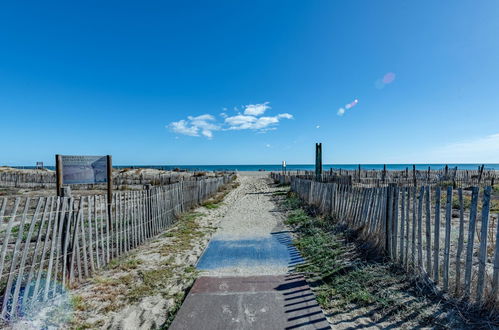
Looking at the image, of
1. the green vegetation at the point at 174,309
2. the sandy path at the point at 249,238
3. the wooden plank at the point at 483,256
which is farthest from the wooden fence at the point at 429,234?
the green vegetation at the point at 174,309

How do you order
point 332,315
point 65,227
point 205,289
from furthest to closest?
point 65,227 → point 205,289 → point 332,315

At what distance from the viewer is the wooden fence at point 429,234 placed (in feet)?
10.0

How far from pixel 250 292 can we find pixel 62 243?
3.14m

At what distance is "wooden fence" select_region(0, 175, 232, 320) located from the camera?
3094mm

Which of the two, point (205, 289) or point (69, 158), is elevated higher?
point (69, 158)

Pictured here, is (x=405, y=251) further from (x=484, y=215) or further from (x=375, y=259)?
(x=484, y=215)

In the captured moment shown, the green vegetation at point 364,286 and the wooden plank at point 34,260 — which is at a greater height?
the wooden plank at point 34,260

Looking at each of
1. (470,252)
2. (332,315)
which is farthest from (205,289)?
(470,252)

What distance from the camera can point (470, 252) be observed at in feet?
10.1

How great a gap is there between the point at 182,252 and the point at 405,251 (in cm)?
449

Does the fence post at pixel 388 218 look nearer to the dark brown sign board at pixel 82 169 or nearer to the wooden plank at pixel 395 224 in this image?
the wooden plank at pixel 395 224

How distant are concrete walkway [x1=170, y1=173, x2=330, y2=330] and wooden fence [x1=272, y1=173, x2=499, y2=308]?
6.03 ft

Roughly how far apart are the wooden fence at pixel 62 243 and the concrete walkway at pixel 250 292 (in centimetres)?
193

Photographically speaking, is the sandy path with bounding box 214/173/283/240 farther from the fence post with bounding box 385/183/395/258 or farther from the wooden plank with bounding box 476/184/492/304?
the wooden plank with bounding box 476/184/492/304
